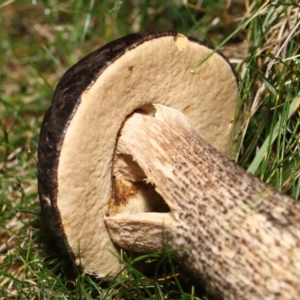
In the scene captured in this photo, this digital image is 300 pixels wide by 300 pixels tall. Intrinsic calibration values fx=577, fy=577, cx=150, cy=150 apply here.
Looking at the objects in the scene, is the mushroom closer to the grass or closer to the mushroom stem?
the mushroom stem

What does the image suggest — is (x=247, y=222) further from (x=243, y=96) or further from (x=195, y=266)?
(x=243, y=96)

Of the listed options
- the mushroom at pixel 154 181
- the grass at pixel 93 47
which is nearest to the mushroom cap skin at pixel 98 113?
the mushroom at pixel 154 181

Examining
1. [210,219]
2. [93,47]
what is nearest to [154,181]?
[210,219]

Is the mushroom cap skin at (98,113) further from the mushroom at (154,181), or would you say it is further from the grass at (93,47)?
the grass at (93,47)

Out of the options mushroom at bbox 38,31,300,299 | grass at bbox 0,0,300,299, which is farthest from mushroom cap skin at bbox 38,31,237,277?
grass at bbox 0,0,300,299

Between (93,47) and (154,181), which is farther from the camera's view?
(93,47)

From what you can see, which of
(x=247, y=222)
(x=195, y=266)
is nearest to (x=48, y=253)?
(x=195, y=266)

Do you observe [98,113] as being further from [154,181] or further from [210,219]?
[210,219]
